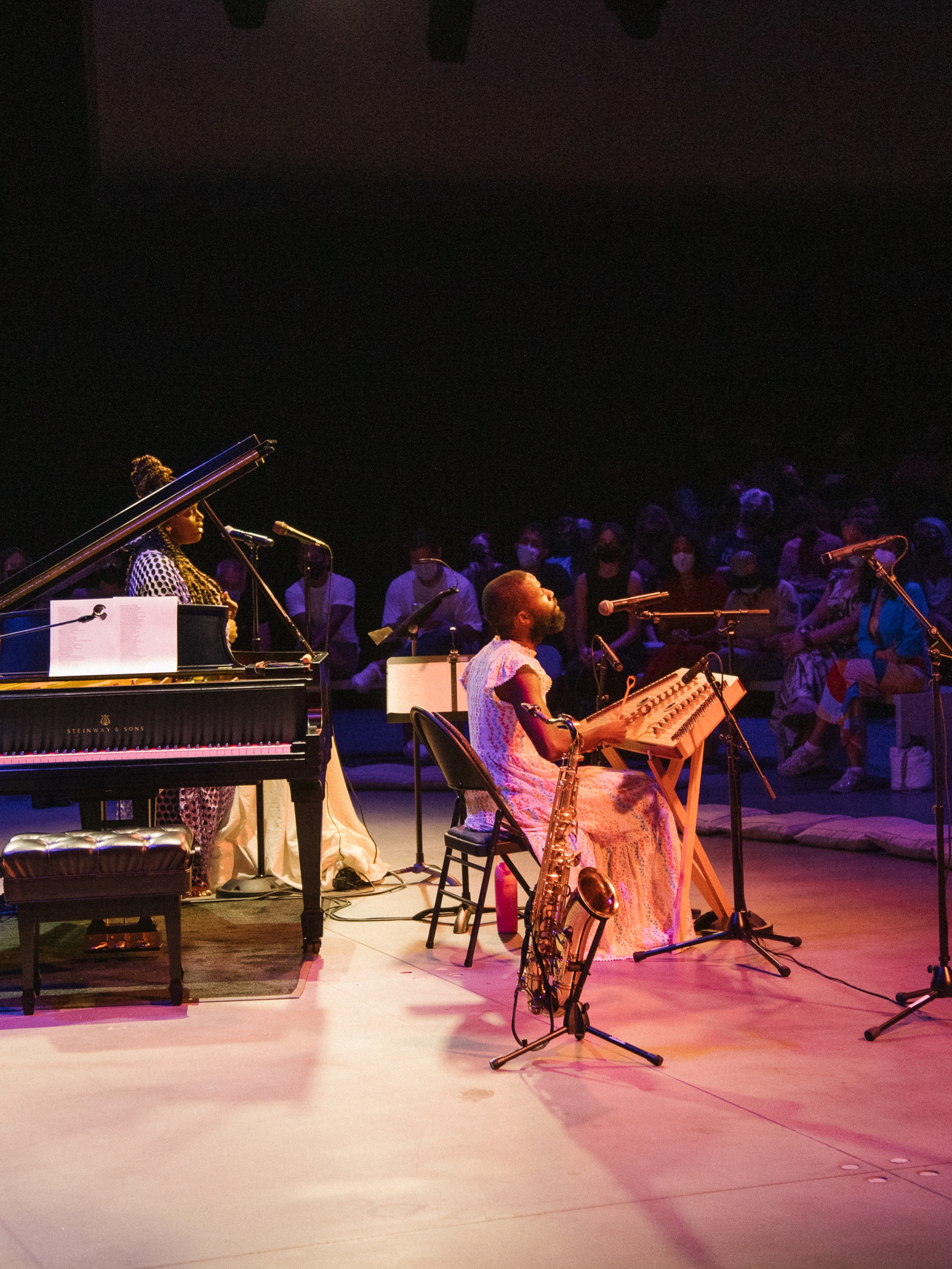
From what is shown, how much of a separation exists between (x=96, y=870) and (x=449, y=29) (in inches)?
284

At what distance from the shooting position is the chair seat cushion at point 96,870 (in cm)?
417

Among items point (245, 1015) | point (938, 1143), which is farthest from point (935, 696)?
point (245, 1015)

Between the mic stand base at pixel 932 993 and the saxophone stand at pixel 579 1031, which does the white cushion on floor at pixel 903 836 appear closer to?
the mic stand base at pixel 932 993

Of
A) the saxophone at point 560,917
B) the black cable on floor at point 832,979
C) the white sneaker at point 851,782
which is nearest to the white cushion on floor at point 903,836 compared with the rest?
the white sneaker at point 851,782

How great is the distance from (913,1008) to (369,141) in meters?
8.46

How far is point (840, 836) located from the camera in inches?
249

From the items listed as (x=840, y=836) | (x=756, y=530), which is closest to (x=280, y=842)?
(x=840, y=836)

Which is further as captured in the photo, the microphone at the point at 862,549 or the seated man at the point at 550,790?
the seated man at the point at 550,790

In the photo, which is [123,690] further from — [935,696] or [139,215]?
[139,215]

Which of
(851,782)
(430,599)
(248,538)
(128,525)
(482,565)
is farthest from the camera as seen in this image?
(482,565)

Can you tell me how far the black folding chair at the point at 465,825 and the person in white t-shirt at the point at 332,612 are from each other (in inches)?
188

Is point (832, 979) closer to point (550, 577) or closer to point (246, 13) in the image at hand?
point (550, 577)

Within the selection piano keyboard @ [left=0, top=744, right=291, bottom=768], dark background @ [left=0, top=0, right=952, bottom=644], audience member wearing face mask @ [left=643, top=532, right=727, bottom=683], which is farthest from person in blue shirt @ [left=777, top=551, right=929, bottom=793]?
piano keyboard @ [left=0, top=744, right=291, bottom=768]

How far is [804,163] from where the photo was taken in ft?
34.4
